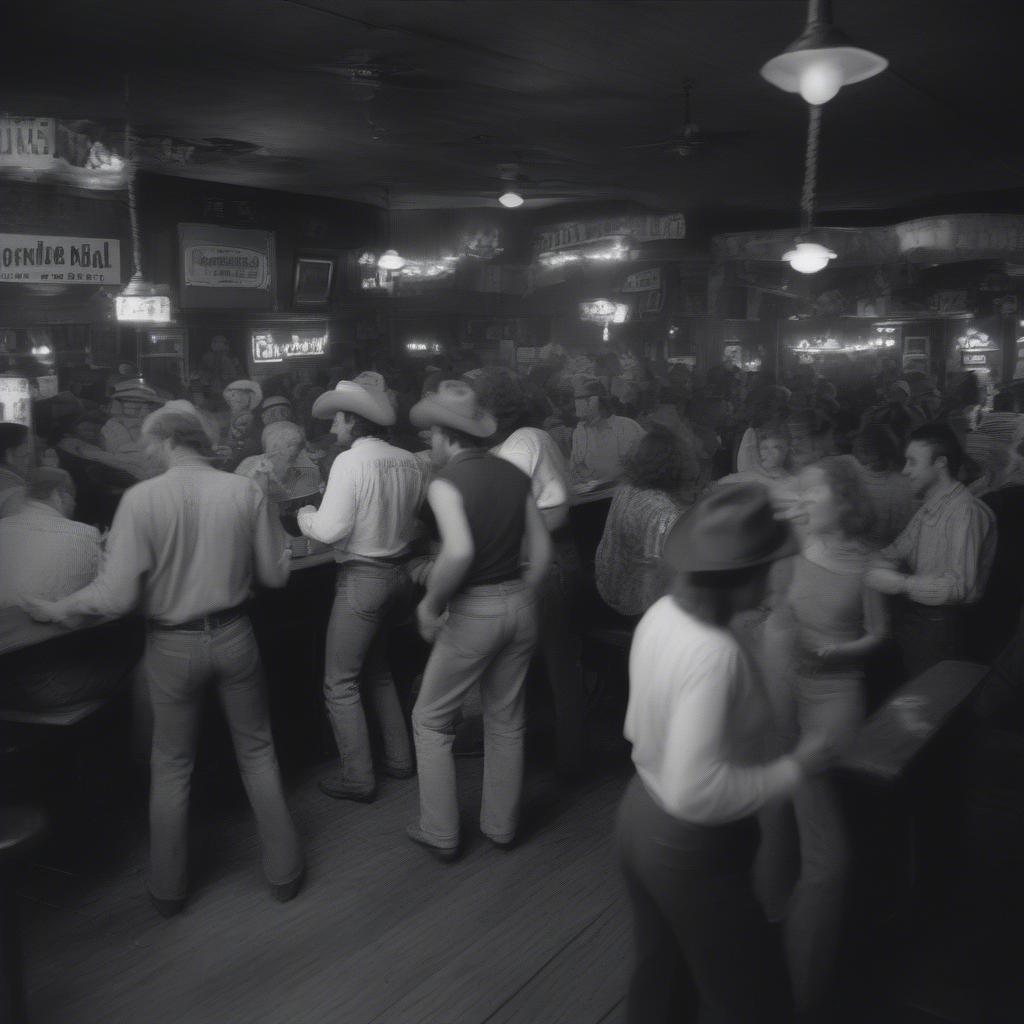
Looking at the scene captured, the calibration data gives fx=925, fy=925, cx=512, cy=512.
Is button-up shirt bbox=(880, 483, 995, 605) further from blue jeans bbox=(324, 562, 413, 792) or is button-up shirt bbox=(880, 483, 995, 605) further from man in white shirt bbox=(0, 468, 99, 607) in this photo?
man in white shirt bbox=(0, 468, 99, 607)

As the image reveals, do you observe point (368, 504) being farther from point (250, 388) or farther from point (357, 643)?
point (250, 388)

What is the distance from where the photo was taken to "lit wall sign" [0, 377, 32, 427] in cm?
820

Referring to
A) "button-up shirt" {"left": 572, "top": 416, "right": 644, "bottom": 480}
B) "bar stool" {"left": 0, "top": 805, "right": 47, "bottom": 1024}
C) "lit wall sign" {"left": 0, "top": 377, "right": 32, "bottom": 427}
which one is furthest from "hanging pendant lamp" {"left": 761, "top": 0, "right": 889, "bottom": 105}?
"lit wall sign" {"left": 0, "top": 377, "right": 32, "bottom": 427}

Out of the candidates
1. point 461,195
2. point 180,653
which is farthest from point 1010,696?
point 461,195

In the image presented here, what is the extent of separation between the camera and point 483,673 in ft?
12.0

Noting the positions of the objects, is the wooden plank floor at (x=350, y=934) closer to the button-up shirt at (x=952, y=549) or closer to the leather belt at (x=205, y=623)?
the leather belt at (x=205, y=623)

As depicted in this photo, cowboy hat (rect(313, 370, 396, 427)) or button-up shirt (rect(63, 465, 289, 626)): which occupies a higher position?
cowboy hat (rect(313, 370, 396, 427))

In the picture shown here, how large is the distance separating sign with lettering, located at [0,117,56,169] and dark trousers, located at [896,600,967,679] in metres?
6.04

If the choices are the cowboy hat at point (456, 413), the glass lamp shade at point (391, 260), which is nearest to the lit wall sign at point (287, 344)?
the glass lamp shade at point (391, 260)

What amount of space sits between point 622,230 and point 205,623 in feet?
28.0

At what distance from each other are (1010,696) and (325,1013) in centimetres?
390

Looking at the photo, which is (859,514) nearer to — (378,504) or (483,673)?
(483,673)

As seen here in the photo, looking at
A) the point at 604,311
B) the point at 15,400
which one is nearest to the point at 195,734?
the point at 15,400

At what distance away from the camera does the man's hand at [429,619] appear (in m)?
3.43
